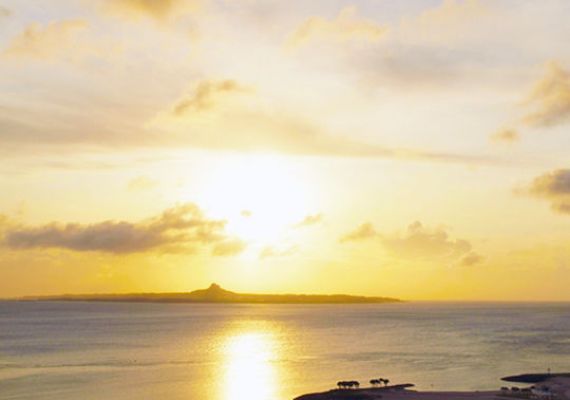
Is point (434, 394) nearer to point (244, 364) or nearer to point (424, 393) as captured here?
point (424, 393)

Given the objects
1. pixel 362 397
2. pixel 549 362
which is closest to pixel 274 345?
pixel 549 362

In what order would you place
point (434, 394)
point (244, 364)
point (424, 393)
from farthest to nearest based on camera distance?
1. point (244, 364)
2. point (424, 393)
3. point (434, 394)

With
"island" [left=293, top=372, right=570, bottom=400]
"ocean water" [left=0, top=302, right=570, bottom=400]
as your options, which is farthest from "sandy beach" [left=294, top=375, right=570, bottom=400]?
"ocean water" [left=0, top=302, right=570, bottom=400]

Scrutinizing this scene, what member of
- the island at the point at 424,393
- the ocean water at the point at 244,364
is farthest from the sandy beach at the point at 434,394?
the ocean water at the point at 244,364

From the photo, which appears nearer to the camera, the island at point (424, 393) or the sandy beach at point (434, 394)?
the sandy beach at point (434, 394)

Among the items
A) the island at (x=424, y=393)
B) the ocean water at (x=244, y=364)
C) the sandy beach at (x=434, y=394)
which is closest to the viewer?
the sandy beach at (x=434, y=394)

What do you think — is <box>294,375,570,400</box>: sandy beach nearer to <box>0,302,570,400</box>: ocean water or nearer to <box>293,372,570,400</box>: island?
<box>293,372,570,400</box>: island

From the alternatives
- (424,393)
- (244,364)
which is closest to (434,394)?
(424,393)

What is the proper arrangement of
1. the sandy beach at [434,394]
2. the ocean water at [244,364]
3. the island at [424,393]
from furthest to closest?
the ocean water at [244,364]
the island at [424,393]
the sandy beach at [434,394]

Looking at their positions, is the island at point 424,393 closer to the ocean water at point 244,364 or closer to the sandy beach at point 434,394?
the sandy beach at point 434,394

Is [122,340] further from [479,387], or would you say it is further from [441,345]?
[479,387]

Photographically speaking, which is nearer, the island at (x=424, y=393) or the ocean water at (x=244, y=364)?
the island at (x=424, y=393)
